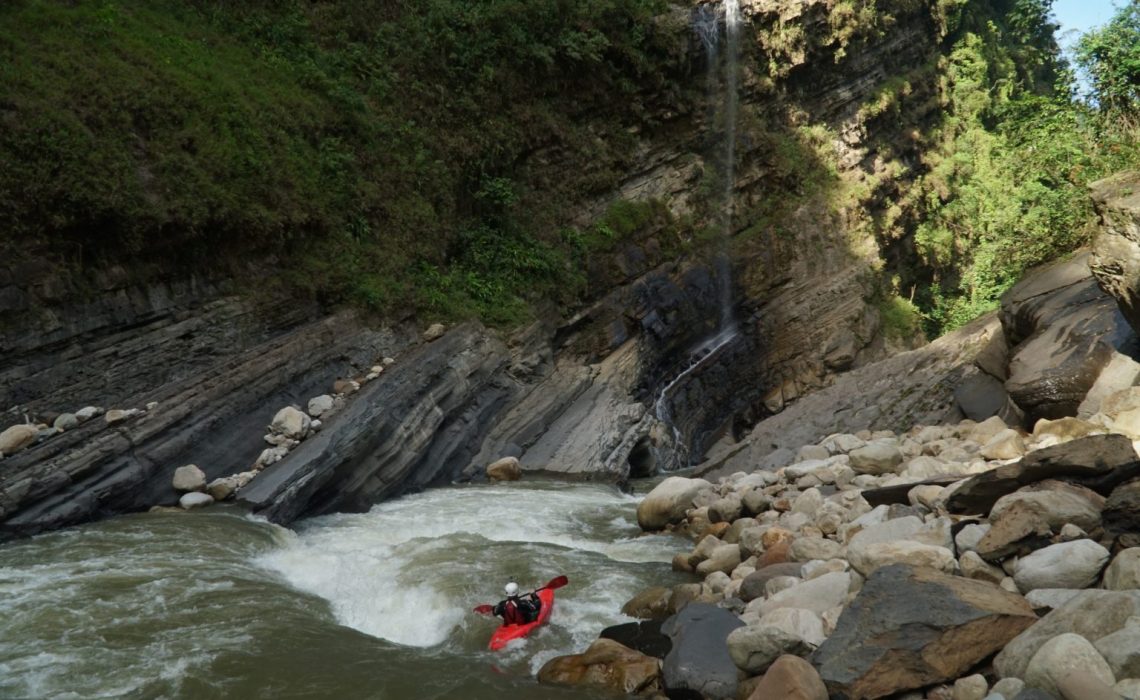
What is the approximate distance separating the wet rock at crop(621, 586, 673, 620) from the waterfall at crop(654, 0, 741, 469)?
13.6m

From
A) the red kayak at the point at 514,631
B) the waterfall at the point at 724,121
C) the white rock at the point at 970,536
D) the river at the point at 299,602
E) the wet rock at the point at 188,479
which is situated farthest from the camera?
the waterfall at the point at 724,121

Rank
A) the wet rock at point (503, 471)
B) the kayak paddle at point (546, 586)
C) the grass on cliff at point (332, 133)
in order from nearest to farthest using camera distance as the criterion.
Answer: the kayak paddle at point (546, 586), the grass on cliff at point (332, 133), the wet rock at point (503, 471)

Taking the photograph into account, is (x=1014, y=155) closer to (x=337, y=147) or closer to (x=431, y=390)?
(x=431, y=390)

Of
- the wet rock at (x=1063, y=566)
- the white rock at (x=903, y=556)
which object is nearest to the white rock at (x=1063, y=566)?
the wet rock at (x=1063, y=566)

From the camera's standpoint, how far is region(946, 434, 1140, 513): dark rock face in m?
5.84

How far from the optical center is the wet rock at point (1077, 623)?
14.0 feet

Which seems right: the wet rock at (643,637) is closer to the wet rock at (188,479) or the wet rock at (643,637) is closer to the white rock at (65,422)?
the wet rock at (188,479)

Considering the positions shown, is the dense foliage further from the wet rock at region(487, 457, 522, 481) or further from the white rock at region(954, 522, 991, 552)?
the wet rock at region(487, 457, 522, 481)

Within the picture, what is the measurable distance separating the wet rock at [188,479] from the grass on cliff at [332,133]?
3.09m

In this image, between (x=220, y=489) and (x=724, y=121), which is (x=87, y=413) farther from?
(x=724, y=121)

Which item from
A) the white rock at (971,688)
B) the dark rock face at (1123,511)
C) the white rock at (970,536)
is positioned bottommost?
the white rock at (971,688)

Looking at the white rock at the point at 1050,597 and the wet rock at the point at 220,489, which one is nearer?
the white rock at the point at 1050,597

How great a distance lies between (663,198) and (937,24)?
50.6 ft

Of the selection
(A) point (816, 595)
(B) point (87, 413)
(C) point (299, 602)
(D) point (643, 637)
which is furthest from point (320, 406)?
(A) point (816, 595)
